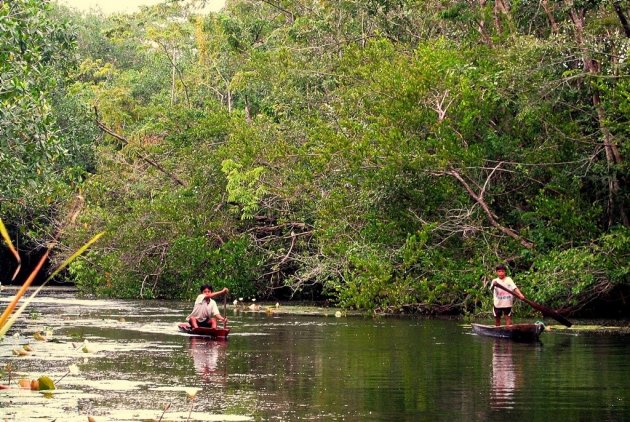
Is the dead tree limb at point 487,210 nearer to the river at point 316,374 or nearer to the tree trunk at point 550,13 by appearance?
the river at point 316,374

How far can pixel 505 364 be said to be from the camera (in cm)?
1733

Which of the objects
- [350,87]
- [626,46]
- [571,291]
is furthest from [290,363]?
[350,87]

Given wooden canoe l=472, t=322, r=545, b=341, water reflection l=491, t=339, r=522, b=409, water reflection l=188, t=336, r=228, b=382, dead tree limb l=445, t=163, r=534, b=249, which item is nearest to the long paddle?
wooden canoe l=472, t=322, r=545, b=341

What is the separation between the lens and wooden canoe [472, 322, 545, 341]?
21.4 metres

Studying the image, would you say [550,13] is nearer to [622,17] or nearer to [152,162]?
[622,17]

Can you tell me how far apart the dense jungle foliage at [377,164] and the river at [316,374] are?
318cm

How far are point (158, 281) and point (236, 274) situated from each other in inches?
149

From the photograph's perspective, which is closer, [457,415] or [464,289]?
[457,415]

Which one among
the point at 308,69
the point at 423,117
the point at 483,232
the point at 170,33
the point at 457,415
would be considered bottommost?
the point at 457,415

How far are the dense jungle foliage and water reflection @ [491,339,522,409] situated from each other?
638 centimetres

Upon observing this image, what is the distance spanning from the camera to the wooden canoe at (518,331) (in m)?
21.4

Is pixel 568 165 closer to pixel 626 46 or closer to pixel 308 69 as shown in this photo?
pixel 626 46

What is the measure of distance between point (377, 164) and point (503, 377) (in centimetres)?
1455

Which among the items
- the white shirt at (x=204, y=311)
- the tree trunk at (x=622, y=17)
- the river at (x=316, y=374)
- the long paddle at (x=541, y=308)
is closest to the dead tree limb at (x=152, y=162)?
the river at (x=316, y=374)
